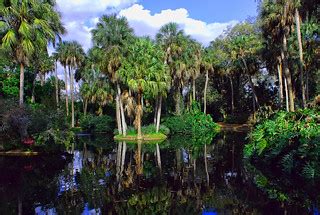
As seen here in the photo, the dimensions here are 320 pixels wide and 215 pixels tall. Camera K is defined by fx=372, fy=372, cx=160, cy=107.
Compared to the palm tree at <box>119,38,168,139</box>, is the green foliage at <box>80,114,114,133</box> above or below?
below

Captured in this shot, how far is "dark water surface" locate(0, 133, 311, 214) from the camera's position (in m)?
9.94

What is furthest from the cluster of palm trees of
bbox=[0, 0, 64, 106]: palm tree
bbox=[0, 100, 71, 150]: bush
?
bbox=[0, 100, 71, 150]: bush

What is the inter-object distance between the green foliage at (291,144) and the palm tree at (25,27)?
13.4 meters

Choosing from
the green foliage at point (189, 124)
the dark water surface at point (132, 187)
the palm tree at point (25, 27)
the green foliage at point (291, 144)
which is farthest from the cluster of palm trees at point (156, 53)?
the dark water surface at point (132, 187)

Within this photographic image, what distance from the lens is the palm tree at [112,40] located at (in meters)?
33.5

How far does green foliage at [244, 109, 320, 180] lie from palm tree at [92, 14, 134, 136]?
17.4 m

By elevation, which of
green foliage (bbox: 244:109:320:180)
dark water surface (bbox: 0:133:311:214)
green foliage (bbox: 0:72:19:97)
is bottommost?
dark water surface (bbox: 0:133:311:214)

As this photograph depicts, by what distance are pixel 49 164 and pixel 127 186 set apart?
7147 millimetres

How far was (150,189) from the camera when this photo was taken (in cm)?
1257

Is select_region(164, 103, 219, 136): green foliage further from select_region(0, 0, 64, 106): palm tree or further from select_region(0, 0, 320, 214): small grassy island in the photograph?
select_region(0, 0, 64, 106): palm tree

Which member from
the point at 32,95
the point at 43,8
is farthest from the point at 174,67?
the point at 43,8

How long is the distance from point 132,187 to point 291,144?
24.0 ft

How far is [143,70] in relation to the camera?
3278cm

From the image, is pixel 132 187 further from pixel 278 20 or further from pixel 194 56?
pixel 194 56
